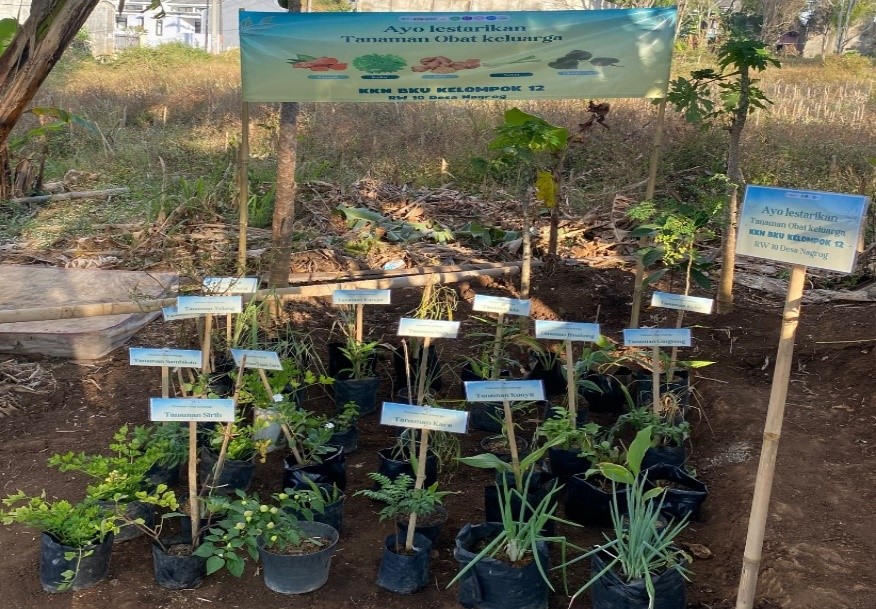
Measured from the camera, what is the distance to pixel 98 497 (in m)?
2.99

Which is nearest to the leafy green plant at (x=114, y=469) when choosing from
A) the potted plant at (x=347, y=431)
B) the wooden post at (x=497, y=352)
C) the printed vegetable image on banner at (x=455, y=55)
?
the potted plant at (x=347, y=431)

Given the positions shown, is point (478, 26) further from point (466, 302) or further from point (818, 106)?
point (818, 106)

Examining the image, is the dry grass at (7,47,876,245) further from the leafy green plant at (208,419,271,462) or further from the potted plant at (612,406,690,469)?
the potted plant at (612,406,690,469)

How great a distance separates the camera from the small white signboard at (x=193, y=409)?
2.98 metres

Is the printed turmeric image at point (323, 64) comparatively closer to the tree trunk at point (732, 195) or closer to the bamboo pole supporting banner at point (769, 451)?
the tree trunk at point (732, 195)

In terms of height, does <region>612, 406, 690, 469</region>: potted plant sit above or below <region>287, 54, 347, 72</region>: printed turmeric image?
below

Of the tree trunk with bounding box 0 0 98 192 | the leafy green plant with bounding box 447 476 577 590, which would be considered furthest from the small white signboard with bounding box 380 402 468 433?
the tree trunk with bounding box 0 0 98 192

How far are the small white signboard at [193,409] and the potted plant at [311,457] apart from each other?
0.52 meters

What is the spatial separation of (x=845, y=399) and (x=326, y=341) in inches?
117

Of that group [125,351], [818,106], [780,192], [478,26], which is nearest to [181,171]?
[125,351]

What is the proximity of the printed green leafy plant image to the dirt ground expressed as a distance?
5.33 ft

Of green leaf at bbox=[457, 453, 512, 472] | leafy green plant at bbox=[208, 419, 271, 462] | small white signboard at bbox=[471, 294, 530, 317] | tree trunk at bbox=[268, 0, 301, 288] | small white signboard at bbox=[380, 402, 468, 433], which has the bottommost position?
leafy green plant at bbox=[208, 419, 271, 462]

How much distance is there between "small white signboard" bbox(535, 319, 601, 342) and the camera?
3.65 m

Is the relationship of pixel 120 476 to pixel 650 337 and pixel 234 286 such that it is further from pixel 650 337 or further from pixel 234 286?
pixel 650 337
